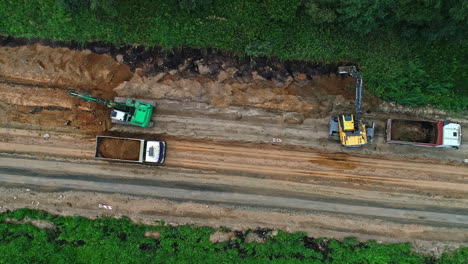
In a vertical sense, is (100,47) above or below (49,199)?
above

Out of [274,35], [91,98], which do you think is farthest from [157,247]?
[274,35]

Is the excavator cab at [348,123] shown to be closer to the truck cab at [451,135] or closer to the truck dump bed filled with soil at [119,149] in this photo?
the truck cab at [451,135]

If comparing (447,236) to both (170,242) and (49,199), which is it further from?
(49,199)

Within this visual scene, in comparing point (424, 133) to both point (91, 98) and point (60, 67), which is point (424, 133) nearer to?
point (91, 98)

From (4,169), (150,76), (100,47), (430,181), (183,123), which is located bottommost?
(4,169)

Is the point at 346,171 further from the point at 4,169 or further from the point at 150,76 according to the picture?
the point at 4,169

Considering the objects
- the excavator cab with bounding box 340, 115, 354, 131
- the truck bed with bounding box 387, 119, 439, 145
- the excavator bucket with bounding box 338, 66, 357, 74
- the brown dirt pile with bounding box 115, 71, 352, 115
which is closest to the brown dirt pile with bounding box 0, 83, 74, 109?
the brown dirt pile with bounding box 115, 71, 352, 115

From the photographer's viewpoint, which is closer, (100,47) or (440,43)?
(440,43)

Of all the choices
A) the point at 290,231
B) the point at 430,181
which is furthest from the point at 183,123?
the point at 430,181
